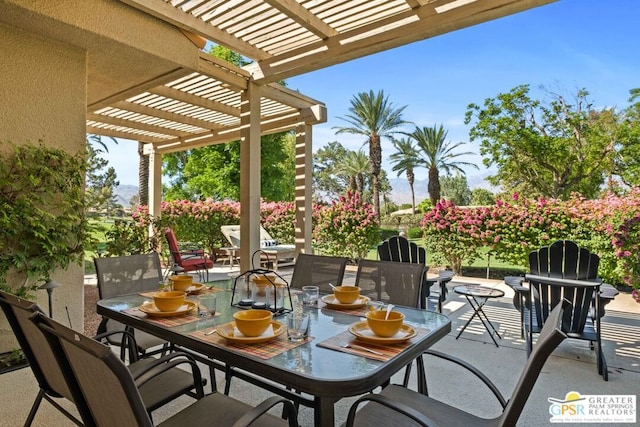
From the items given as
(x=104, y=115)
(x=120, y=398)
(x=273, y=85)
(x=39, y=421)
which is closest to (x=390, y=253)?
(x=273, y=85)

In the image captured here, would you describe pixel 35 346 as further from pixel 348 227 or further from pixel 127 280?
pixel 348 227

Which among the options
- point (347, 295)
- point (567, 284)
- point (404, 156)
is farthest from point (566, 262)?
point (404, 156)

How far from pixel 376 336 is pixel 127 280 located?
1.99 meters

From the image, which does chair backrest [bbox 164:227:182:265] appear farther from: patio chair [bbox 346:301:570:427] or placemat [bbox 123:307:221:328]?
patio chair [bbox 346:301:570:427]

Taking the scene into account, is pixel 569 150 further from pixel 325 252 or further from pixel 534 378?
pixel 534 378

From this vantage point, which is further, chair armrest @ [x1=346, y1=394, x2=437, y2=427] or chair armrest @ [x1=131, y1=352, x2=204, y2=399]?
chair armrest @ [x1=131, y1=352, x2=204, y2=399]

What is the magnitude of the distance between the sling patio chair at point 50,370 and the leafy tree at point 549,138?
15.4 m

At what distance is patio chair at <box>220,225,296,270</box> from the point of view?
26.2 ft

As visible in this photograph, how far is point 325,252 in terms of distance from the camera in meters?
9.05

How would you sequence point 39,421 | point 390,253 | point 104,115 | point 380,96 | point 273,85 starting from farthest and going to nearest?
point 380,96
point 104,115
point 273,85
point 390,253
point 39,421

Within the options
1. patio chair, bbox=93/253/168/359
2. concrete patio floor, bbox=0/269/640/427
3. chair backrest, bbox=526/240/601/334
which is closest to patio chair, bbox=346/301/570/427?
concrete patio floor, bbox=0/269/640/427

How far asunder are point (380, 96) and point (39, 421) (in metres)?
16.6

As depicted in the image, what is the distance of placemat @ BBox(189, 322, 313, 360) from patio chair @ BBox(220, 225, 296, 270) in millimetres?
5650

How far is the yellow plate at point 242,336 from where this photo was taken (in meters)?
1.52
